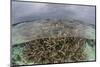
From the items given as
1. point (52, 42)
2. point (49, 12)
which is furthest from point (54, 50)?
point (49, 12)

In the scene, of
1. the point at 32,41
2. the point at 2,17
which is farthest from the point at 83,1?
the point at 2,17

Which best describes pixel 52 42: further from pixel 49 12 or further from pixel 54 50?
pixel 49 12

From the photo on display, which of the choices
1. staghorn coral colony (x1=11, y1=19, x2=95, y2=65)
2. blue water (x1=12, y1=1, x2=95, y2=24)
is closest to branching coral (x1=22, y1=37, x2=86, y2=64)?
staghorn coral colony (x1=11, y1=19, x2=95, y2=65)

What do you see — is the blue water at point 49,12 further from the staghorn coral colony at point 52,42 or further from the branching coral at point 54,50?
the branching coral at point 54,50

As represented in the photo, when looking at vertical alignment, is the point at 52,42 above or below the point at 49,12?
below

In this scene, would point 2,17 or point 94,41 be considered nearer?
point 2,17

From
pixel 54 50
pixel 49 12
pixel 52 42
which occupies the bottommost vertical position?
pixel 54 50

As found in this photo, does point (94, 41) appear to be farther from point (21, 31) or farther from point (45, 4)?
point (21, 31)

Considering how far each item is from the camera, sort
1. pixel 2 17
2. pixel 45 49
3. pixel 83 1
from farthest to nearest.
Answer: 1. pixel 83 1
2. pixel 45 49
3. pixel 2 17

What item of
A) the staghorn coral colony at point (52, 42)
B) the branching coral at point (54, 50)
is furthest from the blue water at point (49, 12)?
the branching coral at point (54, 50)
